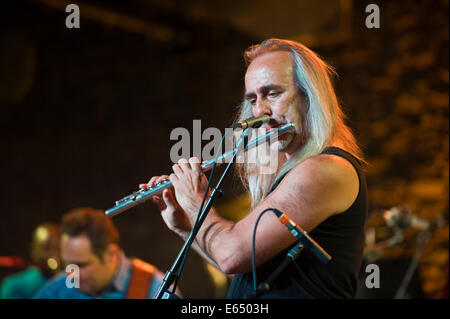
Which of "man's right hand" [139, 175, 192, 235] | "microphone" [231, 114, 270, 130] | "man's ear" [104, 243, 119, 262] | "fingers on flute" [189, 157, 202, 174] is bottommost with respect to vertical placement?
"man's ear" [104, 243, 119, 262]

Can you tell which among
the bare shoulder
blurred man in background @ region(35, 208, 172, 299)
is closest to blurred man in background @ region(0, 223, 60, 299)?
blurred man in background @ region(35, 208, 172, 299)

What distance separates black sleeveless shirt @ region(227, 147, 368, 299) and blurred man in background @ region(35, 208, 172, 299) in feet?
5.34

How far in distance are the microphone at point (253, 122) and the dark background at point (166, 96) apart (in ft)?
8.12

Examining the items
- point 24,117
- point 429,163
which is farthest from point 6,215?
point 429,163

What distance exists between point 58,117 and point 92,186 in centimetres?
102

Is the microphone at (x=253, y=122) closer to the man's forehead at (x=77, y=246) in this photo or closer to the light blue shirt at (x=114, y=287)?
the light blue shirt at (x=114, y=287)

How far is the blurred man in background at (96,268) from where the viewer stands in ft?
9.89

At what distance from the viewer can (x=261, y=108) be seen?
169cm

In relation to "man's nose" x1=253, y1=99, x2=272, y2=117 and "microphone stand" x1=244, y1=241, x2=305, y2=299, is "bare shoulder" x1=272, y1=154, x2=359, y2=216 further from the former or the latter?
"man's nose" x1=253, y1=99, x2=272, y2=117

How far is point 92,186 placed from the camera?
5770mm

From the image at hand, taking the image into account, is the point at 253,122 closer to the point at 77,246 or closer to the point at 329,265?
the point at 329,265

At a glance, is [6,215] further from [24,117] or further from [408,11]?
[408,11]

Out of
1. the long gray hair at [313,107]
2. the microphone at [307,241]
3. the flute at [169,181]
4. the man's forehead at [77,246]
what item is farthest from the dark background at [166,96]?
the microphone at [307,241]

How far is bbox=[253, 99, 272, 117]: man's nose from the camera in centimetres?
168
